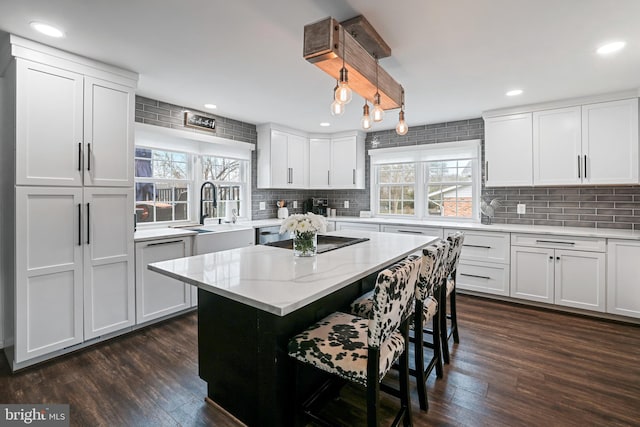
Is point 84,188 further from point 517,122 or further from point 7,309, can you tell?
point 517,122

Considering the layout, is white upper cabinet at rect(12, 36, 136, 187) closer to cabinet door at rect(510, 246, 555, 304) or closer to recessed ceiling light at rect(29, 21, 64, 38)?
recessed ceiling light at rect(29, 21, 64, 38)

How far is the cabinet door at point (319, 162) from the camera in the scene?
5.40 m

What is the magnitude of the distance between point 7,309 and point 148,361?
4.13 feet

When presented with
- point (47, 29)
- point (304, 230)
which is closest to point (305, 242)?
point (304, 230)

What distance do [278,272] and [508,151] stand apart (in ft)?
11.7

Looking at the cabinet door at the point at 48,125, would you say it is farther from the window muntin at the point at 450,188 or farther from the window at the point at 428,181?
the window muntin at the point at 450,188

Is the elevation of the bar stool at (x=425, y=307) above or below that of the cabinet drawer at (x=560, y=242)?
below

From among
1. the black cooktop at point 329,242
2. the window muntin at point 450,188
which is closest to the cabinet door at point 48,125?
the black cooktop at point 329,242

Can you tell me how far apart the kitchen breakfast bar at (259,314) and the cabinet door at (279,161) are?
279 centimetres

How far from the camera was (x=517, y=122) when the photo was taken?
3.84 meters

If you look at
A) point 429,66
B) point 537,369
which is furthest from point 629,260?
point 429,66

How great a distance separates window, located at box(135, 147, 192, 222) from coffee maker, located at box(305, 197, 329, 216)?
2256mm

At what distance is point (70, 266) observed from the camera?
2.49m

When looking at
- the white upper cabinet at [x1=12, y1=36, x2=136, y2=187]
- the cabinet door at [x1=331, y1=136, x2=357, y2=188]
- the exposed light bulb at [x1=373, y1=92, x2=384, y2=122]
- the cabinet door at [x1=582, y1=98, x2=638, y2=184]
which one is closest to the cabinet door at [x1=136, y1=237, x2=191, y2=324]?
the white upper cabinet at [x1=12, y1=36, x2=136, y2=187]
